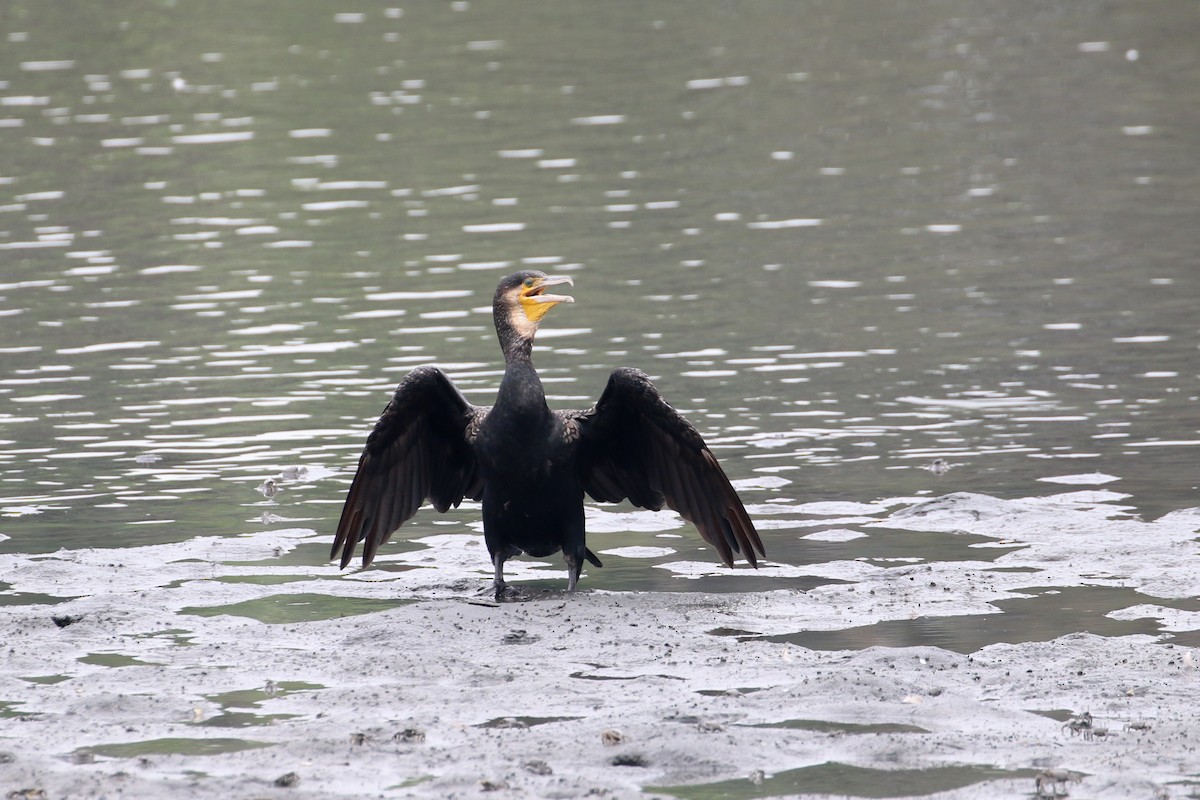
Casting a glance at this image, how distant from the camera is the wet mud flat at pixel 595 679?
654 centimetres

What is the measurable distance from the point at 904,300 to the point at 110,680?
35.1 feet

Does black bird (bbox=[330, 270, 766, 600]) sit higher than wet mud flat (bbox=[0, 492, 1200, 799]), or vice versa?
black bird (bbox=[330, 270, 766, 600])

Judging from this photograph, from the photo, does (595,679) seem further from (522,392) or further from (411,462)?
(411,462)

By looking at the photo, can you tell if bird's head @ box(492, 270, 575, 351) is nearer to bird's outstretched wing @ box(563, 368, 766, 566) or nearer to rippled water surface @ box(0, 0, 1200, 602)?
bird's outstretched wing @ box(563, 368, 766, 566)

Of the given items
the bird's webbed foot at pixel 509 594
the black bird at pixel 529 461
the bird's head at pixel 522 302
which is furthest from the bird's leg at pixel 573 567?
the bird's head at pixel 522 302

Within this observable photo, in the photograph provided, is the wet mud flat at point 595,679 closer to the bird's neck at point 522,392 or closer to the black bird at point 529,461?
the black bird at point 529,461

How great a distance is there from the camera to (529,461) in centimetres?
923

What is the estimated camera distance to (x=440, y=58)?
3481cm

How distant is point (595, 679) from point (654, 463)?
2.14 meters

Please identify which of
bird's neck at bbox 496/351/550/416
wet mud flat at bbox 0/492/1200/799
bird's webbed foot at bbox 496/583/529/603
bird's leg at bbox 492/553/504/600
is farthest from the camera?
bird's leg at bbox 492/553/504/600

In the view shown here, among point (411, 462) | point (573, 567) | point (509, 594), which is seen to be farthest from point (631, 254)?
point (509, 594)

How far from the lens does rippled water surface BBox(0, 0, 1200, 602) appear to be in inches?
481

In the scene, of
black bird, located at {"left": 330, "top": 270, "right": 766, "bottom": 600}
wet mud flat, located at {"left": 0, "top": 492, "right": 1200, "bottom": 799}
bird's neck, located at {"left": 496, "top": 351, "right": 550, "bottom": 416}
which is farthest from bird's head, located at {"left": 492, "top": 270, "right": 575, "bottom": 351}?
wet mud flat, located at {"left": 0, "top": 492, "right": 1200, "bottom": 799}

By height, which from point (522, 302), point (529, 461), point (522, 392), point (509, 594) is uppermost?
point (522, 302)
